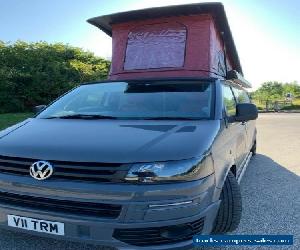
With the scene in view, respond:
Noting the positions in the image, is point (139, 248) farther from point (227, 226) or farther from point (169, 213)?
→ point (227, 226)

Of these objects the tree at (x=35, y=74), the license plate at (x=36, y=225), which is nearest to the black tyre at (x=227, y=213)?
the license plate at (x=36, y=225)

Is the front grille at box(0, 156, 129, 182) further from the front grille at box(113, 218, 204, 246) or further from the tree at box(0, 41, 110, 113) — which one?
the tree at box(0, 41, 110, 113)

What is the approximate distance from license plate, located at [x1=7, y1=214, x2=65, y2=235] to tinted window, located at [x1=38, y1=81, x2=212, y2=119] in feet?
4.47

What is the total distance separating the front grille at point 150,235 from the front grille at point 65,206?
146mm

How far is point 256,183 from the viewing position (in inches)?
228

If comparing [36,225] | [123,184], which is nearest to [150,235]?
[123,184]

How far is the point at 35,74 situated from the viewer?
20141 mm

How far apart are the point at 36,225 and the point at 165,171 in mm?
985

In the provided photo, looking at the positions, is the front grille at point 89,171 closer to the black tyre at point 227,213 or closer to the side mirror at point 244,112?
the black tyre at point 227,213

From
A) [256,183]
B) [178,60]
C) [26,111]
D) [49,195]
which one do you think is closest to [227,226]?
[49,195]

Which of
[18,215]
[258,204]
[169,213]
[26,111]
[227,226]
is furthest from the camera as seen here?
[26,111]

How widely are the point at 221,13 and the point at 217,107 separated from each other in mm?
4033

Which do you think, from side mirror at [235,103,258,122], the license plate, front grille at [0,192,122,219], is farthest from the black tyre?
the license plate

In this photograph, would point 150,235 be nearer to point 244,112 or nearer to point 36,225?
point 36,225
